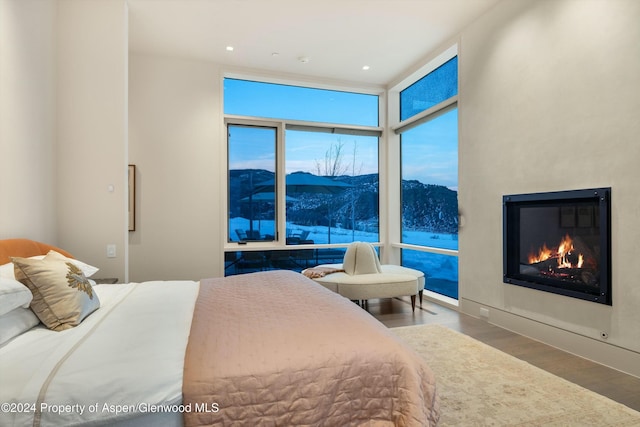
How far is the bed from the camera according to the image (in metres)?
1.06

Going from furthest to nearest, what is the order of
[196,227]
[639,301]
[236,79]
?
[236,79] < [196,227] < [639,301]

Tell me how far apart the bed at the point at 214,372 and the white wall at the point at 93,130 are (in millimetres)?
1757

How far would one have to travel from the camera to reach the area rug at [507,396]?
6.07ft

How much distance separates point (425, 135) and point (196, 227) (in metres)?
3.50

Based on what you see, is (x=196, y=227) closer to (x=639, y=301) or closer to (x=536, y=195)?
(x=536, y=195)

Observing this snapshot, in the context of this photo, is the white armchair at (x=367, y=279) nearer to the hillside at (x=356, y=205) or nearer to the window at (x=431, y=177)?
the window at (x=431, y=177)

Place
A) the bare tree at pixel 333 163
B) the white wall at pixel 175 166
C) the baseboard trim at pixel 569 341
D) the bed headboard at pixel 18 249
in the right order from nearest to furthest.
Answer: the bed headboard at pixel 18 249, the baseboard trim at pixel 569 341, the white wall at pixel 175 166, the bare tree at pixel 333 163

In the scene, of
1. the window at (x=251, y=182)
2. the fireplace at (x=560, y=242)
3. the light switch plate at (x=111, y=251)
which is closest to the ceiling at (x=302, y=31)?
the window at (x=251, y=182)

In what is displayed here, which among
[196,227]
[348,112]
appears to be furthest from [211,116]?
[348,112]

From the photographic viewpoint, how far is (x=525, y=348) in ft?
9.45

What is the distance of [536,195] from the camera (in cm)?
305

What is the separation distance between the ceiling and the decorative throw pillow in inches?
114

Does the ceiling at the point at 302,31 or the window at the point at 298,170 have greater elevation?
the ceiling at the point at 302,31

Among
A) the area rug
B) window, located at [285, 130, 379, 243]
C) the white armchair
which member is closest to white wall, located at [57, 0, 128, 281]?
the white armchair
